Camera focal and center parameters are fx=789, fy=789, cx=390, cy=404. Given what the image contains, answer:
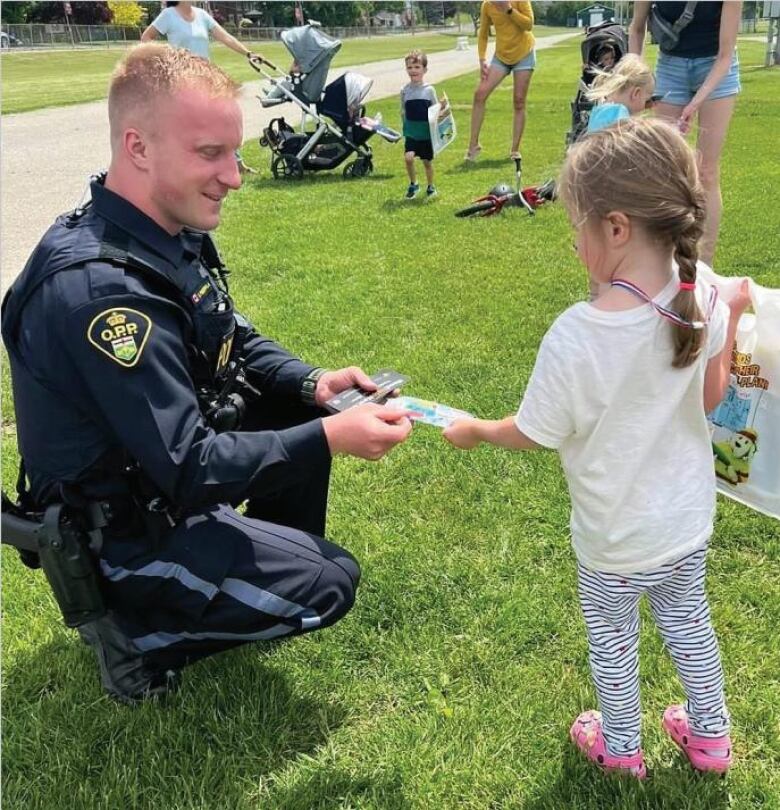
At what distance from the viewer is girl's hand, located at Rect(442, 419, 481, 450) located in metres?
2.00

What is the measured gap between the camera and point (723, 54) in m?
4.55

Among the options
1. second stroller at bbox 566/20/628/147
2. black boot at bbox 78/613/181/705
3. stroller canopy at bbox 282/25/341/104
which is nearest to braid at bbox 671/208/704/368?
black boot at bbox 78/613/181/705

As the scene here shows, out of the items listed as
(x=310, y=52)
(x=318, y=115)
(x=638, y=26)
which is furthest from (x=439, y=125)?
(x=638, y=26)

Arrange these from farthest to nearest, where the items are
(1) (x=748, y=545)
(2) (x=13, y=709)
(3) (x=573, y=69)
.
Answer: (3) (x=573, y=69) < (1) (x=748, y=545) < (2) (x=13, y=709)

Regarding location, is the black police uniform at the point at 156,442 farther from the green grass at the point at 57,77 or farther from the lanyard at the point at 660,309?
the green grass at the point at 57,77

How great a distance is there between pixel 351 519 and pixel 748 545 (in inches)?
60.9

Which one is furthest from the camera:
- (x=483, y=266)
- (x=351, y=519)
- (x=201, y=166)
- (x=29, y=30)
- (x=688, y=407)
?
(x=29, y=30)

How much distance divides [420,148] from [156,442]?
7633mm

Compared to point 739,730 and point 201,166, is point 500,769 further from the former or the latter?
point 201,166

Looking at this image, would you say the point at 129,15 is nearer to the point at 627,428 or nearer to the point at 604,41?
the point at 604,41

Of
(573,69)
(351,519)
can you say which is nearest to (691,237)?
(351,519)

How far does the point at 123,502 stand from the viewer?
85.1 inches

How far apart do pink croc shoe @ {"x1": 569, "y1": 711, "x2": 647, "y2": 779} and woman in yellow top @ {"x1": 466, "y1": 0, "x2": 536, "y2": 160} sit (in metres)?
8.25

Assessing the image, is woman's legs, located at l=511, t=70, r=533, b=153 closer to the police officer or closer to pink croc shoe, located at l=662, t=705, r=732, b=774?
the police officer
